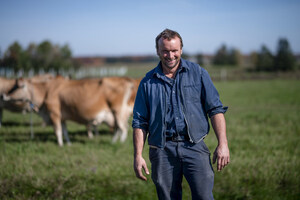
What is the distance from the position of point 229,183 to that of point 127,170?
1764mm

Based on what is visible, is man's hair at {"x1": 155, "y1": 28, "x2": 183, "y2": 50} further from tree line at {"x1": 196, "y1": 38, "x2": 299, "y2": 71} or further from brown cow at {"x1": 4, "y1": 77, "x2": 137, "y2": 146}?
tree line at {"x1": 196, "y1": 38, "x2": 299, "y2": 71}

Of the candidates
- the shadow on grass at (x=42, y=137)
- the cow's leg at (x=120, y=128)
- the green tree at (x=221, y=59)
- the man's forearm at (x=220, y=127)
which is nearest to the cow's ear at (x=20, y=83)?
the shadow on grass at (x=42, y=137)

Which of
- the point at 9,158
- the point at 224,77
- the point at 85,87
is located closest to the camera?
the point at 9,158

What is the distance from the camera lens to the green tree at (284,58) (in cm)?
5019

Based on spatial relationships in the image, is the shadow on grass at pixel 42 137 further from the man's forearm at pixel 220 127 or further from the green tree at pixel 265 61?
the green tree at pixel 265 61

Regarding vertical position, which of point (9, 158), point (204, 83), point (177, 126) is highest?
point (204, 83)

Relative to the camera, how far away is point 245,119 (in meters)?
10.4

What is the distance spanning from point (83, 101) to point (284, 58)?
1978 inches

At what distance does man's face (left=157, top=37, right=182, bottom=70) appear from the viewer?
2.54 metres

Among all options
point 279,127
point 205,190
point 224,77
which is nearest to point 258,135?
point 279,127

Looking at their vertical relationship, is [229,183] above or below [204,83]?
below

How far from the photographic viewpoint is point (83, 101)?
812 centimetres

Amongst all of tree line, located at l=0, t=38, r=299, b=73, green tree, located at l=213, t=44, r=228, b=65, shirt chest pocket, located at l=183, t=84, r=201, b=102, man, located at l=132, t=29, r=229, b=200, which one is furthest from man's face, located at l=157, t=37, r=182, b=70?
green tree, located at l=213, t=44, r=228, b=65

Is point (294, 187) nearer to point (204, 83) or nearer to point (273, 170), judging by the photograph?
point (273, 170)
